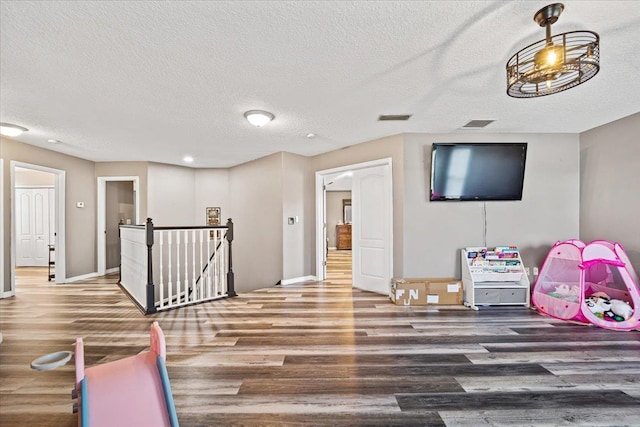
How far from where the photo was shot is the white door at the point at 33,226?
7301mm

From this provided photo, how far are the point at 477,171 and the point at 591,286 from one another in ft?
6.75

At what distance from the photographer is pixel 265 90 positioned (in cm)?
284

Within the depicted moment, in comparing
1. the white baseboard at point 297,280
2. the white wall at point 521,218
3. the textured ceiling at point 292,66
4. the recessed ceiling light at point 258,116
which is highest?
the textured ceiling at point 292,66

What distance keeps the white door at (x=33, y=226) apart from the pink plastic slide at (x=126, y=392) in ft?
28.0

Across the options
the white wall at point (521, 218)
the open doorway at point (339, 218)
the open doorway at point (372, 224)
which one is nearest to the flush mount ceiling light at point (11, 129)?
the open doorway at point (372, 224)

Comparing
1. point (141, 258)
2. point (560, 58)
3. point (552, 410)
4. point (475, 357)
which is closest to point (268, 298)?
point (141, 258)

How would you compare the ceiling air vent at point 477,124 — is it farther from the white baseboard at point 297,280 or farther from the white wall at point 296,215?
the white baseboard at point 297,280

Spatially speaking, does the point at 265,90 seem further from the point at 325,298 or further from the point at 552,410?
the point at 552,410

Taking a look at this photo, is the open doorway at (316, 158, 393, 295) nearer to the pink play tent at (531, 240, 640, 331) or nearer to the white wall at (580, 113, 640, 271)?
the pink play tent at (531, 240, 640, 331)

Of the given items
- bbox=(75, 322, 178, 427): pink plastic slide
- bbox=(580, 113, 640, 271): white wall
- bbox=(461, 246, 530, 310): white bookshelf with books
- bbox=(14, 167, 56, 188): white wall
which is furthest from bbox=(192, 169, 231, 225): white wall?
bbox=(580, 113, 640, 271): white wall

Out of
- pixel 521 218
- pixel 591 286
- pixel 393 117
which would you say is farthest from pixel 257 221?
pixel 591 286

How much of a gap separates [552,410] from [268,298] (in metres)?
3.44

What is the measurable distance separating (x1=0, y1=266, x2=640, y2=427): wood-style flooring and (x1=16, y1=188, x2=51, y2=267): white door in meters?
4.67

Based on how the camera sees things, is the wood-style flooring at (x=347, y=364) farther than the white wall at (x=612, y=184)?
No
